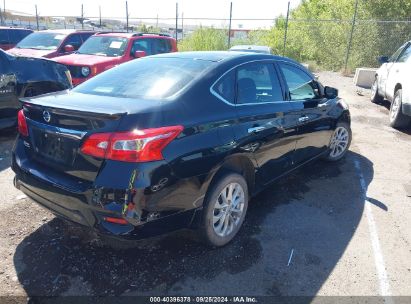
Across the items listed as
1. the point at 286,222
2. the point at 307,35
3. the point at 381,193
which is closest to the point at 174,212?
the point at 286,222

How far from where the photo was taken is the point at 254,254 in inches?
128

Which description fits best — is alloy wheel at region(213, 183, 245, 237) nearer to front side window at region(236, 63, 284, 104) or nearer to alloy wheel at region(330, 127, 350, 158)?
front side window at region(236, 63, 284, 104)

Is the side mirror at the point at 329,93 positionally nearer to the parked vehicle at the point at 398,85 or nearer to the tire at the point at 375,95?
the parked vehicle at the point at 398,85

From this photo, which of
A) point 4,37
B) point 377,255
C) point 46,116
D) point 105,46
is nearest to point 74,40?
point 105,46

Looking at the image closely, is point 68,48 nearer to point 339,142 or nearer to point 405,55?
point 339,142

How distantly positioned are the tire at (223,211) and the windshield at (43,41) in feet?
31.5

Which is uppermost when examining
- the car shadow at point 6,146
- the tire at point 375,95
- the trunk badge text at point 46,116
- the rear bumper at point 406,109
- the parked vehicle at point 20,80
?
the trunk badge text at point 46,116

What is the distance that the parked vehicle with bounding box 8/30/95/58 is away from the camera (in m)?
10.7

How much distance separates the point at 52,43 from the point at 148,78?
30.5ft

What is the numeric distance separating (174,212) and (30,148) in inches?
53.2

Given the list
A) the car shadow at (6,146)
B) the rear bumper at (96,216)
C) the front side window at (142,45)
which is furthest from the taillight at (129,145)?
the front side window at (142,45)

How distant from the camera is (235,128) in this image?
3.19 meters

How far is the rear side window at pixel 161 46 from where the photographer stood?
10.7 meters

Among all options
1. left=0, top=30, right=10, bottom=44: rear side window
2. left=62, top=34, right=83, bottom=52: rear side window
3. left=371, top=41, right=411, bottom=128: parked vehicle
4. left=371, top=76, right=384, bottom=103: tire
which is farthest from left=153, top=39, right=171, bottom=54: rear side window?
left=371, top=76, right=384, bottom=103: tire
